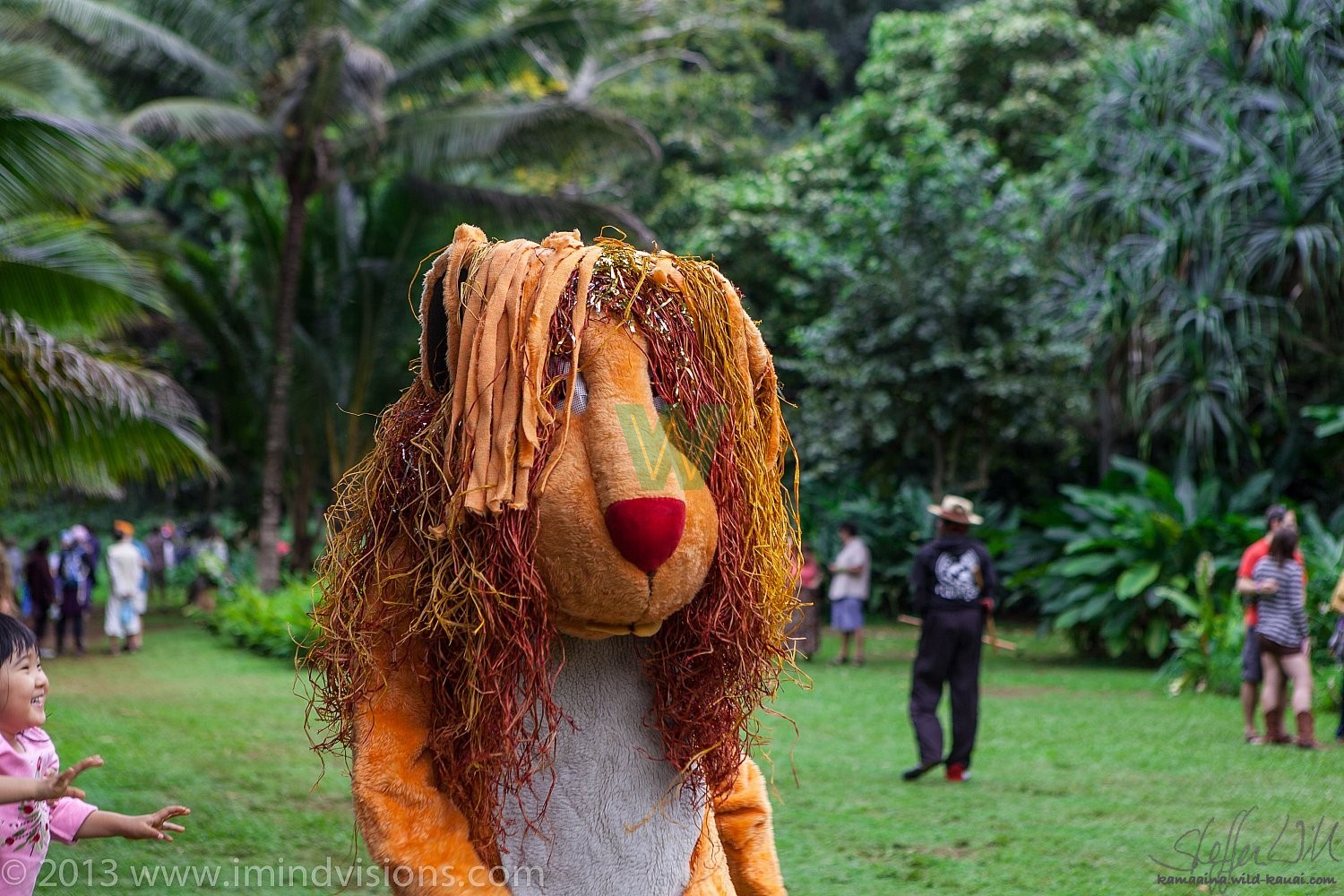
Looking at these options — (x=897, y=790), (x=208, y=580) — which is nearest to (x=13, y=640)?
(x=897, y=790)

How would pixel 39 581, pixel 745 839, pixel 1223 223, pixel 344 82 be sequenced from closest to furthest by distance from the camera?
pixel 745 839 < pixel 344 82 < pixel 1223 223 < pixel 39 581

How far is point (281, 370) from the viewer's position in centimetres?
1506

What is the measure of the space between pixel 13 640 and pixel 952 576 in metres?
5.76

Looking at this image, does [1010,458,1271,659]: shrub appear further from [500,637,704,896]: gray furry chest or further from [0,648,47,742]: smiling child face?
[0,648,47,742]: smiling child face

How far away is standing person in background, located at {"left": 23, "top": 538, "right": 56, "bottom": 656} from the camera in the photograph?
1454 centimetres

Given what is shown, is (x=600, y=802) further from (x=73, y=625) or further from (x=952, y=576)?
(x=73, y=625)

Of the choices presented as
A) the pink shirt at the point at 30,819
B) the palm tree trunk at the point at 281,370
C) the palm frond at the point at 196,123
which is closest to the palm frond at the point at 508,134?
the palm tree trunk at the point at 281,370

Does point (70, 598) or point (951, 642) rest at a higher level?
point (951, 642)

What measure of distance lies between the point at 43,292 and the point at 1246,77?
12.4 meters

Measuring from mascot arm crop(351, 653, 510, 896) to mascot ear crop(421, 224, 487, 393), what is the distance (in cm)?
59

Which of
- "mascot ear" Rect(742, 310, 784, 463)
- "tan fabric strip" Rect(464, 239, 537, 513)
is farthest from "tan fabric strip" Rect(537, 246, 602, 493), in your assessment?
"mascot ear" Rect(742, 310, 784, 463)

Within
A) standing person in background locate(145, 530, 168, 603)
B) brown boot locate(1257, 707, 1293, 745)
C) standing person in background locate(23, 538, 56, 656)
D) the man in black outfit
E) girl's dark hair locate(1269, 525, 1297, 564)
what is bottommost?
standing person in background locate(145, 530, 168, 603)

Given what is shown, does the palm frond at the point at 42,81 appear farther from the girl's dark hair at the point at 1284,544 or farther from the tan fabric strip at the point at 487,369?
the girl's dark hair at the point at 1284,544

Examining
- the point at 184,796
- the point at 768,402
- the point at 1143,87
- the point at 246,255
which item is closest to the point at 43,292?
the point at 184,796
